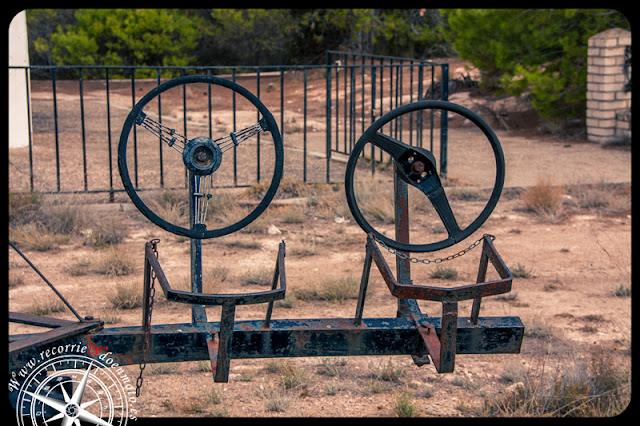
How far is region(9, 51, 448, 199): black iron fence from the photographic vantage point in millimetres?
7783

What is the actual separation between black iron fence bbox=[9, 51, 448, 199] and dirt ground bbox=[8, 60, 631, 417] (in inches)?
30.4

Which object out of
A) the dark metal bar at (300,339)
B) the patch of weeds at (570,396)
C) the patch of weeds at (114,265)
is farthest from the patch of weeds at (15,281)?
the patch of weeds at (570,396)

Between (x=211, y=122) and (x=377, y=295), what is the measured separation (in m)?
5.28

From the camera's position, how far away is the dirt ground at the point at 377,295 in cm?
366

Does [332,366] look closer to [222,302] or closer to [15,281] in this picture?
[222,302]

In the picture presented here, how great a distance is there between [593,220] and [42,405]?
547cm

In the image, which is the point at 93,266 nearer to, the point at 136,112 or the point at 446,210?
the point at 136,112

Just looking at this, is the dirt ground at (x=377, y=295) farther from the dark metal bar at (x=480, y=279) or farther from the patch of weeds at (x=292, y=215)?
the dark metal bar at (x=480, y=279)

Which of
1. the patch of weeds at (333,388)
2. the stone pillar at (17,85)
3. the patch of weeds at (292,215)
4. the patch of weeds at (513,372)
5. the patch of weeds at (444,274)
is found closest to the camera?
the patch of weeds at (333,388)

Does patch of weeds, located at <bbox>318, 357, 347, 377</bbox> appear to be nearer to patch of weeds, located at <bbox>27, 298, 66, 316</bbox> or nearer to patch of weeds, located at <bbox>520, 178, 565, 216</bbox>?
patch of weeds, located at <bbox>27, 298, 66, 316</bbox>

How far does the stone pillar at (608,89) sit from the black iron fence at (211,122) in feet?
7.23

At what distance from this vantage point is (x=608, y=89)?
10969 millimetres

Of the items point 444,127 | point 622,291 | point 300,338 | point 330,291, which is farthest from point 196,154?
point 444,127
